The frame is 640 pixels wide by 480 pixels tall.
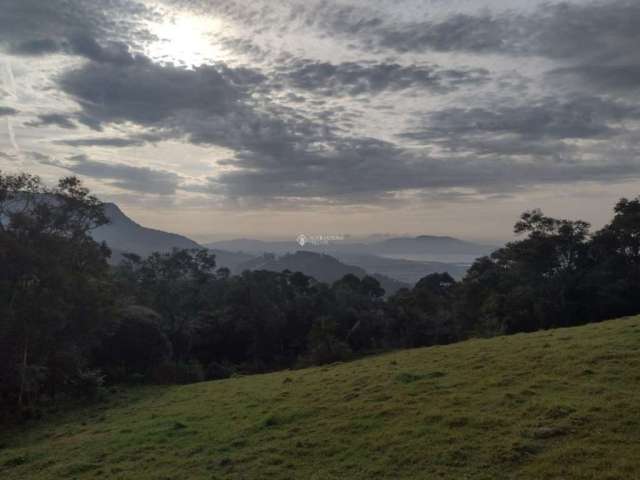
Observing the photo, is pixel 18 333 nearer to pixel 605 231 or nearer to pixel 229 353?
pixel 229 353

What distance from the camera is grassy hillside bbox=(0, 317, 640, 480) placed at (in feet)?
29.6

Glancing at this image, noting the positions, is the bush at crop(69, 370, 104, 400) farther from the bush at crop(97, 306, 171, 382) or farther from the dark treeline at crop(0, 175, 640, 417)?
the bush at crop(97, 306, 171, 382)

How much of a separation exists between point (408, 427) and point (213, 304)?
51.6 metres

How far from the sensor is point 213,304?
6028 centimetres

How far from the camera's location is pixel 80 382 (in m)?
26.8

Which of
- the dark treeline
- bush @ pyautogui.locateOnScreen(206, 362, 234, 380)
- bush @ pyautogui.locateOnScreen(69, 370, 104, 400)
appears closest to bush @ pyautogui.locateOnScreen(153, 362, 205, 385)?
the dark treeline

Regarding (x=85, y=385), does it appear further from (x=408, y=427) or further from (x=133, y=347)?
(x=408, y=427)

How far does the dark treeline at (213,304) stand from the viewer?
24328mm

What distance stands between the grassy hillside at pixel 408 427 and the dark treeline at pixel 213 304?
6.99 meters

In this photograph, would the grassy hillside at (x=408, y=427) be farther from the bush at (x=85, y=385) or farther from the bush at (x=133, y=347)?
the bush at (x=133, y=347)

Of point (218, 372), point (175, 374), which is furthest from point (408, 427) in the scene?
point (218, 372)

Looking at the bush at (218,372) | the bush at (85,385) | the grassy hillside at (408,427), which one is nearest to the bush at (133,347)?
the bush at (218,372)

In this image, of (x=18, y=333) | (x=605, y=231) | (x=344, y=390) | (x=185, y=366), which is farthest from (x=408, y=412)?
(x=605, y=231)

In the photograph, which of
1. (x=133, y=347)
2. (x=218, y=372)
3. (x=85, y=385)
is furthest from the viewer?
(x=218, y=372)
